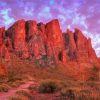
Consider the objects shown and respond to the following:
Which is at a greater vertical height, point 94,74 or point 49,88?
point 94,74

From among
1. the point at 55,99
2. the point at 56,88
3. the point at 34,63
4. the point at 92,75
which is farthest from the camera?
the point at 34,63

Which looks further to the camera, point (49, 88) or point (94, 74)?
point (94, 74)

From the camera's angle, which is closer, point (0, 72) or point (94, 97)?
point (94, 97)

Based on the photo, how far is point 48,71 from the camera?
174625mm

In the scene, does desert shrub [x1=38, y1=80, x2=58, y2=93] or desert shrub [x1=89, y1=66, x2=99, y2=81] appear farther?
desert shrub [x1=89, y1=66, x2=99, y2=81]

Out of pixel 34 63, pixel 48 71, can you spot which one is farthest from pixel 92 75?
pixel 34 63

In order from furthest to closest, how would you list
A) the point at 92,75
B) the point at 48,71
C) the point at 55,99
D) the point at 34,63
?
the point at 34,63 < the point at 48,71 < the point at 92,75 < the point at 55,99

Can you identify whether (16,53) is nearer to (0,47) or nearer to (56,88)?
(0,47)

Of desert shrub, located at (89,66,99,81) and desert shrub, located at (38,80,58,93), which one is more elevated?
desert shrub, located at (89,66,99,81)

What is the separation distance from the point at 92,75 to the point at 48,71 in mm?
126484

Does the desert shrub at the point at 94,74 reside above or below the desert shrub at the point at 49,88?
above

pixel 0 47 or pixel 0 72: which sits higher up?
pixel 0 47

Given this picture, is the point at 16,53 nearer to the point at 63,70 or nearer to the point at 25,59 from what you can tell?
the point at 25,59

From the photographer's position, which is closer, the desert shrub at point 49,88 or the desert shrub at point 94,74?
the desert shrub at point 49,88
